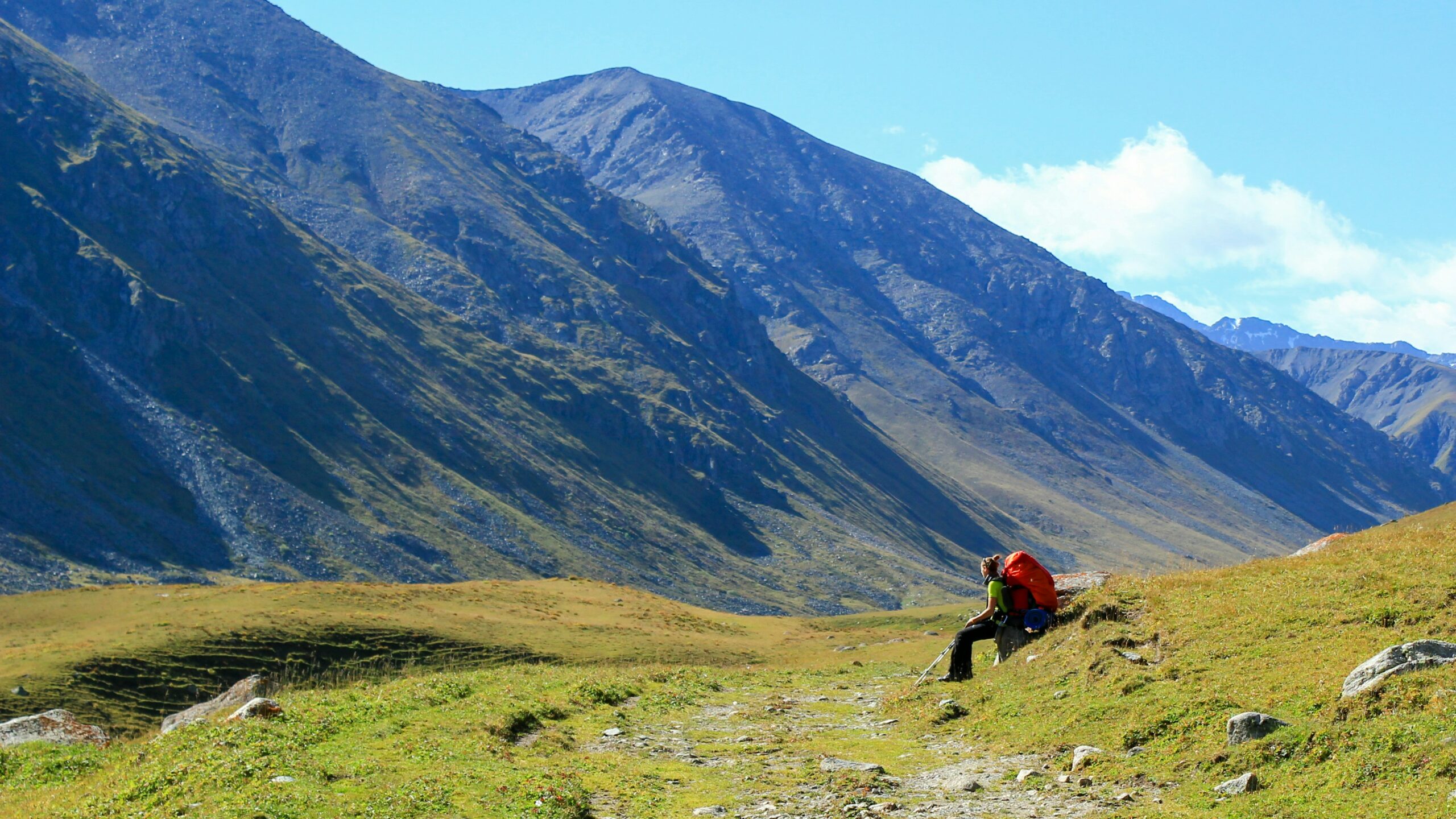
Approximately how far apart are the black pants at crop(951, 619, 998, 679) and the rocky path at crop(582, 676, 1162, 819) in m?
2.02

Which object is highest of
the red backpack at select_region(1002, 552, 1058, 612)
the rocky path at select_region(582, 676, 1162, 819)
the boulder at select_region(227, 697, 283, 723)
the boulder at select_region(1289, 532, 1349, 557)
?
the boulder at select_region(1289, 532, 1349, 557)

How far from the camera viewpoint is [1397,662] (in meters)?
17.0

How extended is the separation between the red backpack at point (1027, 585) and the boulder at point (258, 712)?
653 inches

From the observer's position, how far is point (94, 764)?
21.2 meters

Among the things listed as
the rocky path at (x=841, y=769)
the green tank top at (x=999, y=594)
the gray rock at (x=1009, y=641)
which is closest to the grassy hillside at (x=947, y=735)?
the rocky path at (x=841, y=769)

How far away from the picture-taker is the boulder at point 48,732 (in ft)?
80.6

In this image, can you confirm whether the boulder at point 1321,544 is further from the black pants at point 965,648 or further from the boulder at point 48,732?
the boulder at point 48,732

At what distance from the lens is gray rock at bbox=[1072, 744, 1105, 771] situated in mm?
18109

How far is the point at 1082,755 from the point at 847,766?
408 centimetres

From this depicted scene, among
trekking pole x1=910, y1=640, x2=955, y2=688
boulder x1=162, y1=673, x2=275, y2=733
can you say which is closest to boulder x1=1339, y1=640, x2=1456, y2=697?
trekking pole x1=910, y1=640, x2=955, y2=688

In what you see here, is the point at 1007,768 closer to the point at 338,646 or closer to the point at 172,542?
the point at 338,646

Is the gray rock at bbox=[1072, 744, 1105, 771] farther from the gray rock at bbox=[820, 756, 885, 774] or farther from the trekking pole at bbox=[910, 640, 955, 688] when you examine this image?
the trekking pole at bbox=[910, 640, 955, 688]

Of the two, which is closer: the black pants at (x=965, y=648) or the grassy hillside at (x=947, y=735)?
the grassy hillside at (x=947, y=735)

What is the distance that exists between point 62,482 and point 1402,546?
541ft
